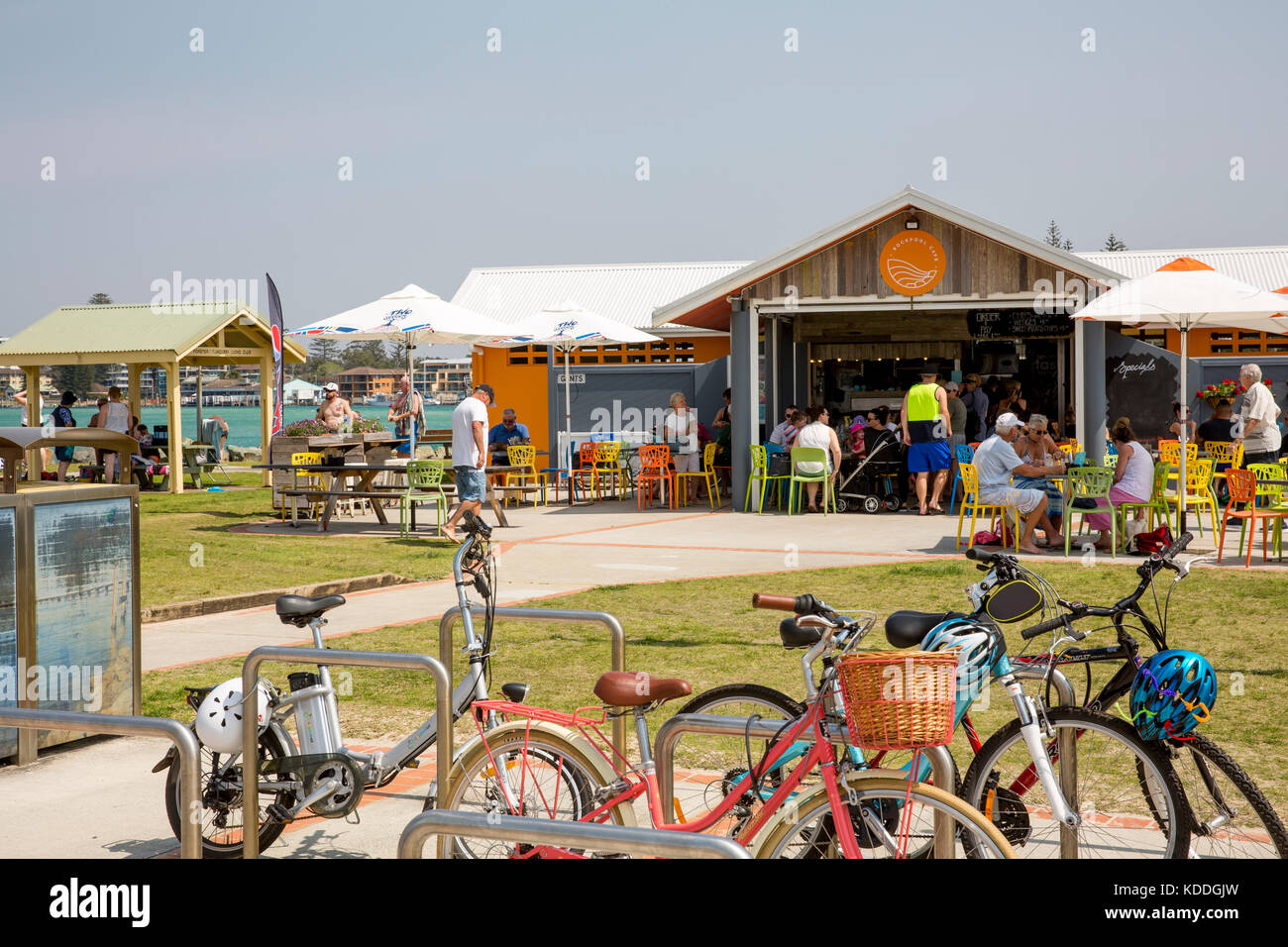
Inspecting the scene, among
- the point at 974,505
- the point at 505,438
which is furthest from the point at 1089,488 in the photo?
the point at 505,438

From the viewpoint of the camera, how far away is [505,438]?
20.1m

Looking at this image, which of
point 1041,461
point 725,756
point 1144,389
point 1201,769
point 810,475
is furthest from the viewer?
point 1144,389

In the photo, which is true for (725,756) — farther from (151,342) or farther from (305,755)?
(151,342)

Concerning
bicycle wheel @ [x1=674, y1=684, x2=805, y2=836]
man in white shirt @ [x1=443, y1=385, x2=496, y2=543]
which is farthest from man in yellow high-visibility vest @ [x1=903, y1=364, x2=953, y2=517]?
bicycle wheel @ [x1=674, y1=684, x2=805, y2=836]

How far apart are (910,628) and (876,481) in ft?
48.4

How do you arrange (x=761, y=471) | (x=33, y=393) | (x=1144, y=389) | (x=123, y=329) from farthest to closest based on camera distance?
(x=33, y=393) → (x=123, y=329) → (x=1144, y=389) → (x=761, y=471)

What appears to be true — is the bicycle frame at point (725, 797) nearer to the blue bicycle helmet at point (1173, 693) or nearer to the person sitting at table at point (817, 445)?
the blue bicycle helmet at point (1173, 693)

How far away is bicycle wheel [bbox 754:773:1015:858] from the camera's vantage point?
328 centimetres

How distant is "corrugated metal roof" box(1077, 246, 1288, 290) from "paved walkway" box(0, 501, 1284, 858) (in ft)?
52.4

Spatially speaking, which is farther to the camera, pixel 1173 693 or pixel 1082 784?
→ pixel 1082 784

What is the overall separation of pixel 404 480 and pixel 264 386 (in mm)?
7958

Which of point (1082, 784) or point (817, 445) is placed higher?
point (817, 445)

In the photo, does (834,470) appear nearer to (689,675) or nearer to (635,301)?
(689,675)

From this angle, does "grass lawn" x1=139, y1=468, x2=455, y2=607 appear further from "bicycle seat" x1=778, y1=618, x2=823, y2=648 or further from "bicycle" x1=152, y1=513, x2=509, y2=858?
"bicycle seat" x1=778, y1=618, x2=823, y2=648
